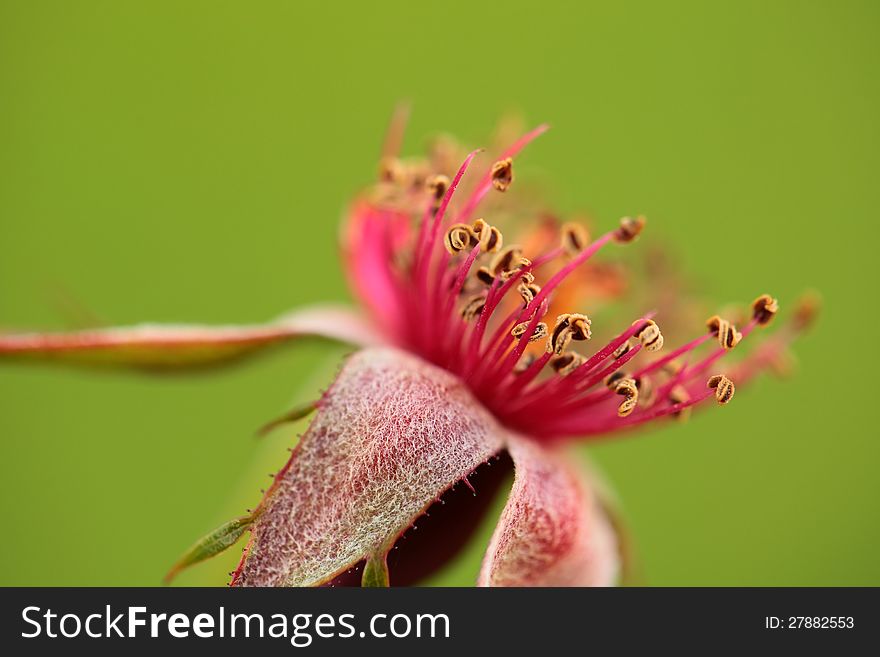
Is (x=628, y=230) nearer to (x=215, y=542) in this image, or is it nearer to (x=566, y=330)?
(x=566, y=330)

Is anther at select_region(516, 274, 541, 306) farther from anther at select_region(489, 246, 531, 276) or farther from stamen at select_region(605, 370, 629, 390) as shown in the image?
stamen at select_region(605, 370, 629, 390)

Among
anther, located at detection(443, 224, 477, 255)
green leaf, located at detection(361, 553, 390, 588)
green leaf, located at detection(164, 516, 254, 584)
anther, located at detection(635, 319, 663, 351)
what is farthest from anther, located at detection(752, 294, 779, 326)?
green leaf, located at detection(164, 516, 254, 584)

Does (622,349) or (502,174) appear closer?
(622,349)

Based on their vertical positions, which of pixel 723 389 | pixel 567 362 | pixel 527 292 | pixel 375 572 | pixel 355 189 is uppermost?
pixel 355 189

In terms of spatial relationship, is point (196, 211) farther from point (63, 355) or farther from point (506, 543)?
point (506, 543)

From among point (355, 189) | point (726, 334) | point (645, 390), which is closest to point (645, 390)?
point (645, 390)

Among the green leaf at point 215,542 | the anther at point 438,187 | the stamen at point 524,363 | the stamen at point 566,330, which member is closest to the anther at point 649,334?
the stamen at point 566,330
